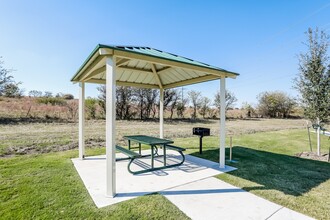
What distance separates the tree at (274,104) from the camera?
30.8m

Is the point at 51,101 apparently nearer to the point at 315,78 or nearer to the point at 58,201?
the point at 58,201

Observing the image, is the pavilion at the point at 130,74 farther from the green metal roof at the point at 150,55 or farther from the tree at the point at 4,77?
the tree at the point at 4,77

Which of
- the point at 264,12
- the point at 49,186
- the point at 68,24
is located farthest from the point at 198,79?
the point at 264,12

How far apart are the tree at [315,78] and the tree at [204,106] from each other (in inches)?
724

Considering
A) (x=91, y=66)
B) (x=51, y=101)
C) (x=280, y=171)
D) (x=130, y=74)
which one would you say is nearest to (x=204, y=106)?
(x=51, y=101)

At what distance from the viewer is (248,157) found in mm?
5754

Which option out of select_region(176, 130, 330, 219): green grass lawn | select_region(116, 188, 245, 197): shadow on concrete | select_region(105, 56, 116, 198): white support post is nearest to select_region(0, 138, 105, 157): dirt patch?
select_region(105, 56, 116, 198): white support post

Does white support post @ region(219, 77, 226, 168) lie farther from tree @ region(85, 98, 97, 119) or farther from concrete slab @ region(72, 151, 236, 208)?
tree @ region(85, 98, 97, 119)

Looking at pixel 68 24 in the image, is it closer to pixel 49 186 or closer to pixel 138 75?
pixel 138 75

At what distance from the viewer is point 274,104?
30.9 metres

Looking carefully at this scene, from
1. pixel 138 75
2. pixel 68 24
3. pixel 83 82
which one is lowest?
pixel 83 82

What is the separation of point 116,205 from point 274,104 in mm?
34810

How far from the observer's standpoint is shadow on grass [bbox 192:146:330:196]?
3485 mm

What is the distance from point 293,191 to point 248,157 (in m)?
2.55
